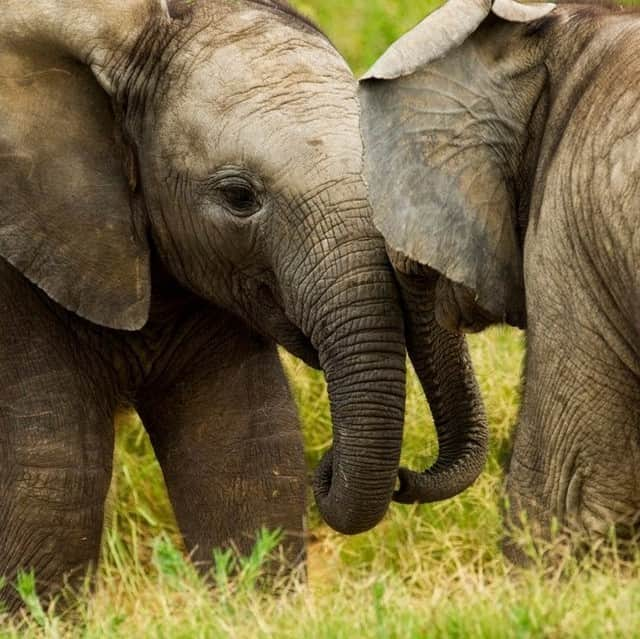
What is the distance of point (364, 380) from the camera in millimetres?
6133

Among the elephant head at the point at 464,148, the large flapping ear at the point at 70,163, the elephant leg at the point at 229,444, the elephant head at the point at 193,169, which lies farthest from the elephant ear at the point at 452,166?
the elephant leg at the point at 229,444

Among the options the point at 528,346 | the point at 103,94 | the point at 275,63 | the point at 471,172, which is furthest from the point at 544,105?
the point at 103,94

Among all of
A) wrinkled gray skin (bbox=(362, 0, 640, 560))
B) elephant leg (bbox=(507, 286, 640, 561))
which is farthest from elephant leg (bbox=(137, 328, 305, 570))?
elephant leg (bbox=(507, 286, 640, 561))

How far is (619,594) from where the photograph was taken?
476 cm

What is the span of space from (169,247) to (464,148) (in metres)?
1.20

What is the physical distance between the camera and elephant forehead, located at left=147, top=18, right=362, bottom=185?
625 cm

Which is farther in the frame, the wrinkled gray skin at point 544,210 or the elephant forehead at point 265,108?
the elephant forehead at point 265,108

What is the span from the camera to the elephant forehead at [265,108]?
20.5ft

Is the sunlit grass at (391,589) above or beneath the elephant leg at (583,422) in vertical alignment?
beneath

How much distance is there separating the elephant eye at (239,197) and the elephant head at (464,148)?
68 centimetres

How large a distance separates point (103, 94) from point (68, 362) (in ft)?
2.59

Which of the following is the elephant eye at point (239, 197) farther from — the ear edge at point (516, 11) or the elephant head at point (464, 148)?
the ear edge at point (516, 11)

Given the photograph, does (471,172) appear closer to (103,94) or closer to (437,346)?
(437,346)

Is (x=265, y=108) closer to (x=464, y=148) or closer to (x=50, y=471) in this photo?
(x=464, y=148)
